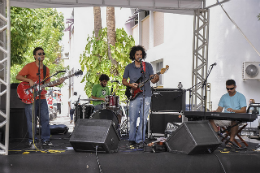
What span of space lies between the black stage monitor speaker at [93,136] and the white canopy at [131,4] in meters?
2.88

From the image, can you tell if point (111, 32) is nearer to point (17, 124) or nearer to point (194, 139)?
point (17, 124)

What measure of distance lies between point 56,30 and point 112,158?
73.9ft

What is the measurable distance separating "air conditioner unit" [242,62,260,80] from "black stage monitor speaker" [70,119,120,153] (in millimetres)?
6503

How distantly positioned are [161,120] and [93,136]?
322 centimetres

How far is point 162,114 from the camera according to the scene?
25.1 feet

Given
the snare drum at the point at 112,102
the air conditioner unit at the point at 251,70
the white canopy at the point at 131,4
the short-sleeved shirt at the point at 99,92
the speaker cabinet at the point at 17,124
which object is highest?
the white canopy at the point at 131,4

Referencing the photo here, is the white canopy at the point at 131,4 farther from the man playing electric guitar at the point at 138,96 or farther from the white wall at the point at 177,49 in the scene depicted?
the white wall at the point at 177,49

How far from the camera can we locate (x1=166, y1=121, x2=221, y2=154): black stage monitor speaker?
187 inches

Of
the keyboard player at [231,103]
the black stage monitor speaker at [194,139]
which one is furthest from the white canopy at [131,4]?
the black stage monitor speaker at [194,139]

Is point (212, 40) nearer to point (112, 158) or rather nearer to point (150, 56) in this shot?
point (150, 56)

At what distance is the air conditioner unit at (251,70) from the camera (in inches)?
392

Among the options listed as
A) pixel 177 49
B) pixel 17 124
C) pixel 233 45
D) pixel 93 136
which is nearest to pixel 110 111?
pixel 17 124

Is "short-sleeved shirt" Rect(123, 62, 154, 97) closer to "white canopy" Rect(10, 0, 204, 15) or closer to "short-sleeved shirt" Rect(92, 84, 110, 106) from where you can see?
"white canopy" Rect(10, 0, 204, 15)

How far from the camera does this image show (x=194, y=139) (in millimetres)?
4715
